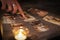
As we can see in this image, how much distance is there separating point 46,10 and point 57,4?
0.17 meters

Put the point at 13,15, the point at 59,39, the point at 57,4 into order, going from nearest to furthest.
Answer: the point at 59,39 < the point at 13,15 < the point at 57,4

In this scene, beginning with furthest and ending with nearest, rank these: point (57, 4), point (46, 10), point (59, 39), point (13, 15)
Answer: point (57, 4) → point (46, 10) → point (13, 15) → point (59, 39)

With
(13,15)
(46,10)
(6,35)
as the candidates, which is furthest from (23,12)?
(6,35)

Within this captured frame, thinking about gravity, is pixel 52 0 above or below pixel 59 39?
above

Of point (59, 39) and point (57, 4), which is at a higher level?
point (57, 4)

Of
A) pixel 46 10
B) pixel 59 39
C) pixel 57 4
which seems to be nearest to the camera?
pixel 59 39

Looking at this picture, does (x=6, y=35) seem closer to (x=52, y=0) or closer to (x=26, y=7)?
(x=26, y=7)

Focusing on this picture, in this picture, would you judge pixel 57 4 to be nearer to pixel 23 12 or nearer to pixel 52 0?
pixel 52 0

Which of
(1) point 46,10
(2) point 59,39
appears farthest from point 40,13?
(2) point 59,39

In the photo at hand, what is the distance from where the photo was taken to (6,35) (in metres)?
1.06

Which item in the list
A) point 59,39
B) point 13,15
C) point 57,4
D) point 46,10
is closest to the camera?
point 59,39

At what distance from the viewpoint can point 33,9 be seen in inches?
57.3

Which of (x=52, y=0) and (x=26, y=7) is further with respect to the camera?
(x=52, y=0)

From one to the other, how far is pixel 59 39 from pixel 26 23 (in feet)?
0.97
